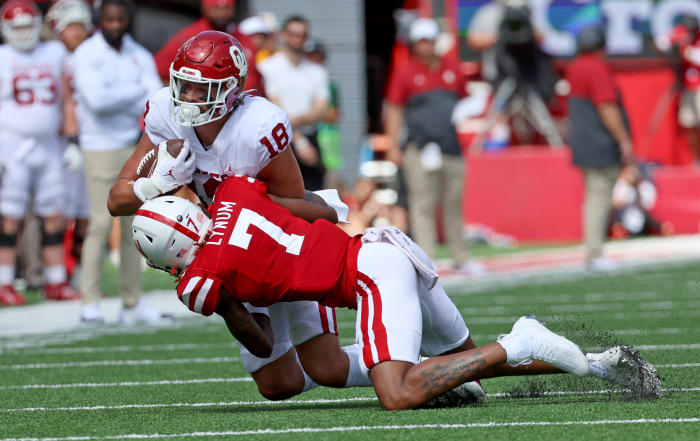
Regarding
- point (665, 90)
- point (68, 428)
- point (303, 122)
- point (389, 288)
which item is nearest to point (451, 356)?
point (389, 288)

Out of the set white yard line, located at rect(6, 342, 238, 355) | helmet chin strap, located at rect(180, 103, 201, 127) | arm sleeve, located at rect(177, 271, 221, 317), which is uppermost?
helmet chin strap, located at rect(180, 103, 201, 127)

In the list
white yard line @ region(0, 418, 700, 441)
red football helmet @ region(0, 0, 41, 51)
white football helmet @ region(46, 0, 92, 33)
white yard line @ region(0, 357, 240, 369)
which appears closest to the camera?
white yard line @ region(0, 418, 700, 441)

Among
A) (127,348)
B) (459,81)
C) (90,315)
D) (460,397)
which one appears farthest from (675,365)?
(459,81)

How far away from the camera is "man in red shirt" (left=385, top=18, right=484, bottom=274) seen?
37.6ft

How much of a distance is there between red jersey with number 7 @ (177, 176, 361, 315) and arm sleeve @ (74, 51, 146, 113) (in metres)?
3.88

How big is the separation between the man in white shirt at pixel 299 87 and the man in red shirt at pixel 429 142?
0.82m

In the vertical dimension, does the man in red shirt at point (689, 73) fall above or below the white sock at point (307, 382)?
below

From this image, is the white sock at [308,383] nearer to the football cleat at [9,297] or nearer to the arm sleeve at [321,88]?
the football cleat at [9,297]

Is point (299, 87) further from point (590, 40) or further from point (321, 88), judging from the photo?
point (590, 40)

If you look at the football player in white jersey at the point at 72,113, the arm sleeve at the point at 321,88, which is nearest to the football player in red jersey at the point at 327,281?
the football player in white jersey at the point at 72,113

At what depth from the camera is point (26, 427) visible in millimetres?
4684

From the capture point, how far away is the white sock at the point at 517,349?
15.3 feet

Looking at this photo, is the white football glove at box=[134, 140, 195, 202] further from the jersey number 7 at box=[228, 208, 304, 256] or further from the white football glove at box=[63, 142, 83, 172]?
the white football glove at box=[63, 142, 83, 172]

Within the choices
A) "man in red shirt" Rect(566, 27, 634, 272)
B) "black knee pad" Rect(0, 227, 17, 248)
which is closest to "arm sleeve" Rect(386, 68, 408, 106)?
"man in red shirt" Rect(566, 27, 634, 272)
